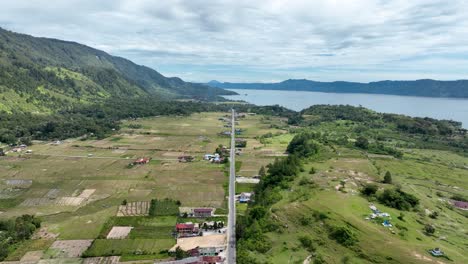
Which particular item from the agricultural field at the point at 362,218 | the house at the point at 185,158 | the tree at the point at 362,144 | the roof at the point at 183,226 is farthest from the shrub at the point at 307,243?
the tree at the point at 362,144

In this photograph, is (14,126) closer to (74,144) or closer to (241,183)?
(74,144)

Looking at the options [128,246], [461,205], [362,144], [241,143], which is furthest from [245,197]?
[362,144]

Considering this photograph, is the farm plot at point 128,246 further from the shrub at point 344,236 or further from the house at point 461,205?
the house at point 461,205

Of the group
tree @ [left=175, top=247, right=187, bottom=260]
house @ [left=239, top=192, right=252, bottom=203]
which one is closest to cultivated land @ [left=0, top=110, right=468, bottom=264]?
tree @ [left=175, top=247, right=187, bottom=260]

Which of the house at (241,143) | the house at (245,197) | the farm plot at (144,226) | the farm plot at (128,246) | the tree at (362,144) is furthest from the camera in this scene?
the house at (241,143)

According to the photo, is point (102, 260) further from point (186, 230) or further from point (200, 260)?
point (200, 260)

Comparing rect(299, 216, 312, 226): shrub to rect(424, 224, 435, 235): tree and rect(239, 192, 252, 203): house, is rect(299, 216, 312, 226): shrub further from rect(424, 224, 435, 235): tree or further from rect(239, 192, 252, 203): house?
rect(424, 224, 435, 235): tree
